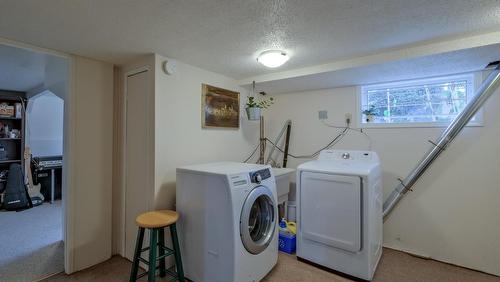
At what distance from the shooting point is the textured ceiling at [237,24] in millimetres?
1353

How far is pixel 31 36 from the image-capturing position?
5.84 feet

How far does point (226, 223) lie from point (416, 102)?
2.55m

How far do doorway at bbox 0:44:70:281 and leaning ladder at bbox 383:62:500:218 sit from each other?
3.49 metres

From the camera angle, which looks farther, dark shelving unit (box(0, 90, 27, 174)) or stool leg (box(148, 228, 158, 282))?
dark shelving unit (box(0, 90, 27, 174))

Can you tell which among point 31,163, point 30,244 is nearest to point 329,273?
point 30,244

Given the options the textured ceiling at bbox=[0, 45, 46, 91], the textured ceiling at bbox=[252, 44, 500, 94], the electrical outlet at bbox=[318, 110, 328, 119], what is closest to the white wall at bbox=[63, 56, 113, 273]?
the textured ceiling at bbox=[0, 45, 46, 91]

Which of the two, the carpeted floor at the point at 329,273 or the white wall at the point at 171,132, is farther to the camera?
the white wall at the point at 171,132

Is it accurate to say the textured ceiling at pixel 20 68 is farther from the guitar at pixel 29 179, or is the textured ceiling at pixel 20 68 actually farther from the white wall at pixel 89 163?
the guitar at pixel 29 179

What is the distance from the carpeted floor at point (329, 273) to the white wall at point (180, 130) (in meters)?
0.79

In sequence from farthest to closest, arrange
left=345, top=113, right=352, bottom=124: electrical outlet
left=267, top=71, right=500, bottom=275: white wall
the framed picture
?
left=345, top=113, right=352, bottom=124: electrical outlet, the framed picture, left=267, top=71, right=500, bottom=275: white wall

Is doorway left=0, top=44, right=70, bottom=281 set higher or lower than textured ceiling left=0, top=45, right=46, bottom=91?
lower

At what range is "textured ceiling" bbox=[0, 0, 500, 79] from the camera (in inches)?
53.2

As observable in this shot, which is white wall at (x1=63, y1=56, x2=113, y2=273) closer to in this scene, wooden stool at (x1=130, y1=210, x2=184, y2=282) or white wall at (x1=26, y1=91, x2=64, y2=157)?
wooden stool at (x1=130, y1=210, x2=184, y2=282)

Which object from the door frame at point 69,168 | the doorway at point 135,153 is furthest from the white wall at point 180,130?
the door frame at point 69,168
